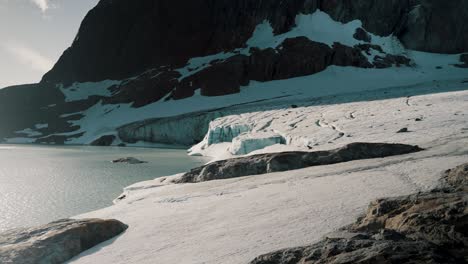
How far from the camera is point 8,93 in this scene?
108312 millimetres

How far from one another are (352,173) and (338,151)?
3.57 m

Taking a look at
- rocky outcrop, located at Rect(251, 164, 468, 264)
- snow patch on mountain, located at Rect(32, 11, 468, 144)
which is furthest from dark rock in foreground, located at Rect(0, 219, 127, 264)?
snow patch on mountain, located at Rect(32, 11, 468, 144)

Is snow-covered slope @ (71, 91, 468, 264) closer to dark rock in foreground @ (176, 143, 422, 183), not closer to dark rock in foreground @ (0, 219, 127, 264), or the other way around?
dark rock in foreground @ (0, 219, 127, 264)

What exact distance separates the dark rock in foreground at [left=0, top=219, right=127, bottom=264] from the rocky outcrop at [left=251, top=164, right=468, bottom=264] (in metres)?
4.84

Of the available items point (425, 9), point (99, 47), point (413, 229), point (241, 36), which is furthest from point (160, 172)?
point (99, 47)

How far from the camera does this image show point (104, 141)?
71.3 meters

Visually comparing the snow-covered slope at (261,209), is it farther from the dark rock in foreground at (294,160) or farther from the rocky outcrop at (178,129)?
the rocky outcrop at (178,129)

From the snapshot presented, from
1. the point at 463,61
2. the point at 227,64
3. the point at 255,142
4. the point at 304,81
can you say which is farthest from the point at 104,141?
the point at 463,61

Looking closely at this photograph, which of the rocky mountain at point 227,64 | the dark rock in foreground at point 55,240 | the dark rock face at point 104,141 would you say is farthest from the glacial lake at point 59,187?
the dark rock face at point 104,141

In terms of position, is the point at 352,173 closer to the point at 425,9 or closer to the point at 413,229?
the point at 413,229

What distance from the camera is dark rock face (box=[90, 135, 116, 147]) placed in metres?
70.8

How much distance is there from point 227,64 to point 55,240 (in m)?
79.3

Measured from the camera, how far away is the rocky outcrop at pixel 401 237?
5457 mm

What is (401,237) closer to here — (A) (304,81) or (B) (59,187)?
(B) (59,187)
